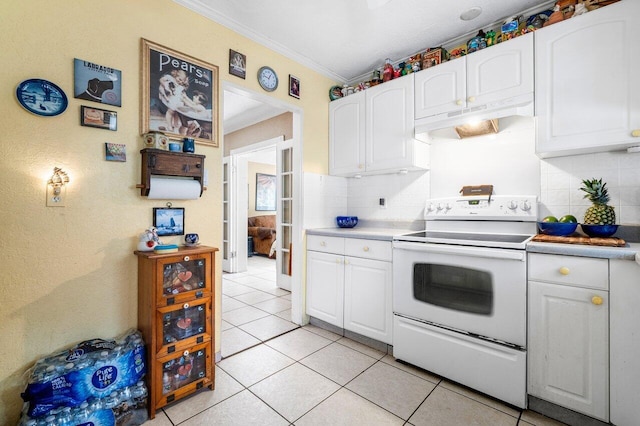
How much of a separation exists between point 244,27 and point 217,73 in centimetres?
49

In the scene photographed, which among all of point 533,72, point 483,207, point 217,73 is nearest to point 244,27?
point 217,73

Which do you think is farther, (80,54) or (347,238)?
(347,238)

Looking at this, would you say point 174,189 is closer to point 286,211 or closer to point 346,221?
point 346,221

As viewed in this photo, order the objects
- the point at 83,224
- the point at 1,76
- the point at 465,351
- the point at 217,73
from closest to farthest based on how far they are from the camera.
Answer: the point at 1,76, the point at 83,224, the point at 465,351, the point at 217,73

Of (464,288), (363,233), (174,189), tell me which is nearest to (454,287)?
(464,288)

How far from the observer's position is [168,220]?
6.30 ft

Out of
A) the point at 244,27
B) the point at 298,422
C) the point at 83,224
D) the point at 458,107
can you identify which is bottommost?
the point at 298,422

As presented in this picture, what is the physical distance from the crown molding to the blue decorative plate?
3.27 feet

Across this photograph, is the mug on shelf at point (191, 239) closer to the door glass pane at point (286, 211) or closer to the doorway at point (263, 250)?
the doorway at point (263, 250)

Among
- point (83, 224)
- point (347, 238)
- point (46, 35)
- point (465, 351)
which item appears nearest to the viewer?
point (46, 35)

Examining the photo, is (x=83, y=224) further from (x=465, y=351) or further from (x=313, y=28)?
(x=465, y=351)

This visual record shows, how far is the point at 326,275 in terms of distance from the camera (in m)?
2.66

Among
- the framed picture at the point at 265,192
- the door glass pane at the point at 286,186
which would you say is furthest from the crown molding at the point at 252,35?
the framed picture at the point at 265,192

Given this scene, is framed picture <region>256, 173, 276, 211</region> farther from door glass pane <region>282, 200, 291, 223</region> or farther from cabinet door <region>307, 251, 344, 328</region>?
cabinet door <region>307, 251, 344, 328</region>
